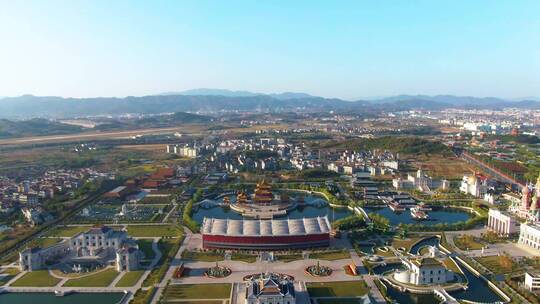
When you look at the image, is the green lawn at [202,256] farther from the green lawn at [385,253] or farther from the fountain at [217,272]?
the green lawn at [385,253]

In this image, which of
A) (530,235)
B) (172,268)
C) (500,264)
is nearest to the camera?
(172,268)

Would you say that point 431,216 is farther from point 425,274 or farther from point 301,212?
point 425,274

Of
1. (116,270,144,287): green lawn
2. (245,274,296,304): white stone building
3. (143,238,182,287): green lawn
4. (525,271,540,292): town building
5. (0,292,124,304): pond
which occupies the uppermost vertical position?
(245,274,296,304): white stone building

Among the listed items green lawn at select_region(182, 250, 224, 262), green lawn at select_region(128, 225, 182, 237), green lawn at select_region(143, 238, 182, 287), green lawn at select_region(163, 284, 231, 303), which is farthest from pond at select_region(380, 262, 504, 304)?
green lawn at select_region(128, 225, 182, 237)

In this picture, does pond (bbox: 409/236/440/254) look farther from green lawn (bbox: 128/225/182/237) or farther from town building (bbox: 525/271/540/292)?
green lawn (bbox: 128/225/182/237)

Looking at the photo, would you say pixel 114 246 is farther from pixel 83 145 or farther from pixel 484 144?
pixel 484 144

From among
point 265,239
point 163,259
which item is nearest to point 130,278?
point 163,259
